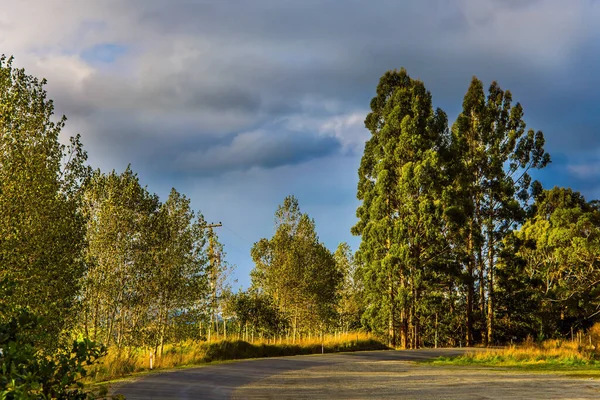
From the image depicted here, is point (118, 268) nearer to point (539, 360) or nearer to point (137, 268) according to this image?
point (137, 268)

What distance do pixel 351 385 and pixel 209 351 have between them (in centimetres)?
1546

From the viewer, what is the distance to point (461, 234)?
155 ft

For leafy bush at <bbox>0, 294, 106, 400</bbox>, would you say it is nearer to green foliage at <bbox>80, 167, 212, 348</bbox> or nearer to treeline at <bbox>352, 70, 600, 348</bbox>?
green foliage at <bbox>80, 167, 212, 348</bbox>

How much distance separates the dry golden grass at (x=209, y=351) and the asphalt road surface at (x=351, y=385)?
6.73ft

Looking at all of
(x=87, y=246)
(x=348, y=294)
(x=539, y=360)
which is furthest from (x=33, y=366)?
(x=348, y=294)

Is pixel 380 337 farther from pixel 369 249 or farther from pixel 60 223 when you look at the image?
pixel 60 223

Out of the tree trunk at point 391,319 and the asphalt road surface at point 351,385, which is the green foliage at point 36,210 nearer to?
the asphalt road surface at point 351,385

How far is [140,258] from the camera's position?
1062 inches

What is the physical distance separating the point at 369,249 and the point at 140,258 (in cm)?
2155

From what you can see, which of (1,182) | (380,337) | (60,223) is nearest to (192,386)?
(60,223)

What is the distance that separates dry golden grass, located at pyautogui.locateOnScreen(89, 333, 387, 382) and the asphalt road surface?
2.05m

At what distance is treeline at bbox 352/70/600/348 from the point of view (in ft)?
141

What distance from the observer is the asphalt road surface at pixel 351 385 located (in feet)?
49.7

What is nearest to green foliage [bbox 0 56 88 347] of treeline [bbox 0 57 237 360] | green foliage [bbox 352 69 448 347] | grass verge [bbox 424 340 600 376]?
treeline [bbox 0 57 237 360]
